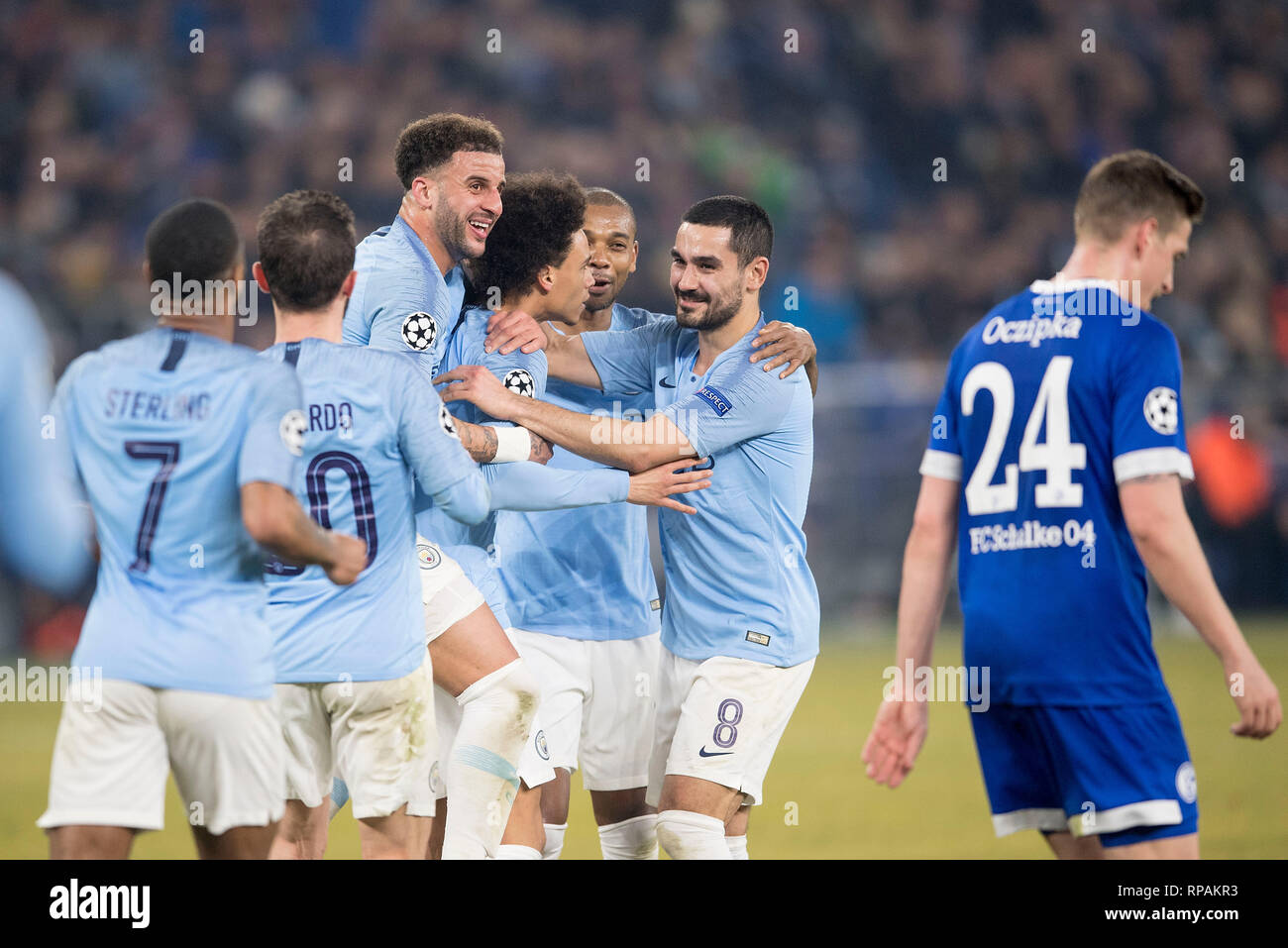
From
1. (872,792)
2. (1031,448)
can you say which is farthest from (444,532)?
(872,792)

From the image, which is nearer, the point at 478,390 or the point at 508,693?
the point at 508,693

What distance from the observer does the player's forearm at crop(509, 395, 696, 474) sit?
520cm

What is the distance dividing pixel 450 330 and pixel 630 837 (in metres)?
2.08

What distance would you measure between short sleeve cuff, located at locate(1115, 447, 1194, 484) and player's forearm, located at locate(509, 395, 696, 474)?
5.98ft

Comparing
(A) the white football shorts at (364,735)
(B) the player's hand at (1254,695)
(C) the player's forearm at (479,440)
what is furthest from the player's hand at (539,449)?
(B) the player's hand at (1254,695)

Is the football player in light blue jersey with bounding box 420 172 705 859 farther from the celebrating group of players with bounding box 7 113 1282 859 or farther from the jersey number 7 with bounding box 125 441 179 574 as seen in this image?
the jersey number 7 with bounding box 125 441 179 574

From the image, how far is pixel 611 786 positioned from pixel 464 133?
2.59 m

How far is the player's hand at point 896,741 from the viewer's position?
4039 millimetres

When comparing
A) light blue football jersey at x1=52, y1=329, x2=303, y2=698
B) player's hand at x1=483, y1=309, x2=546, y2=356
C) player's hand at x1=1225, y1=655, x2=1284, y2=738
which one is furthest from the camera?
player's hand at x1=483, y1=309, x2=546, y2=356

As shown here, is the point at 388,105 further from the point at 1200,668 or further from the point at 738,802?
the point at 738,802

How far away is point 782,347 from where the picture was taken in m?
5.30

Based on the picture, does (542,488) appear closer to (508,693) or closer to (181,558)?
(508,693)

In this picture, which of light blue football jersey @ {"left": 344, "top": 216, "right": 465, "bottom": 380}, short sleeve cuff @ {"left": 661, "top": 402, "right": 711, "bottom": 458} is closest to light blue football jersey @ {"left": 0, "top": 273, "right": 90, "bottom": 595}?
light blue football jersey @ {"left": 344, "top": 216, "right": 465, "bottom": 380}

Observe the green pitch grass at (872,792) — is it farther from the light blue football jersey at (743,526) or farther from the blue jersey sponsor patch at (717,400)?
the blue jersey sponsor patch at (717,400)
